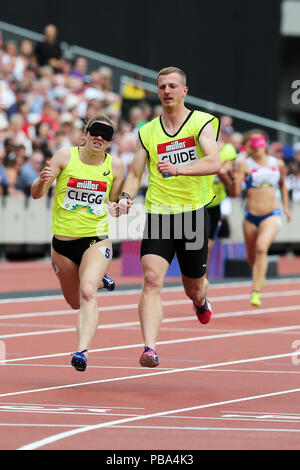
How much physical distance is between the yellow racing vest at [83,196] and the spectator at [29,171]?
13.2 meters

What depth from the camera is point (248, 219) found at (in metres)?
17.7

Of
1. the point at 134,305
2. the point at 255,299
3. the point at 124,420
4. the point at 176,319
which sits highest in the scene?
the point at 134,305

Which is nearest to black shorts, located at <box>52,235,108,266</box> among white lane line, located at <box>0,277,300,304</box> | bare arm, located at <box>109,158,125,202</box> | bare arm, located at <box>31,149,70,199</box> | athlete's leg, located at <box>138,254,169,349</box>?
bare arm, located at <box>109,158,125,202</box>

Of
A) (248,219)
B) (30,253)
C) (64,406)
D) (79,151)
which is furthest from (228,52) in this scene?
(64,406)

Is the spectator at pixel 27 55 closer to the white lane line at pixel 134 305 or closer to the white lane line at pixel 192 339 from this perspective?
the white lane line at pixel 134 305

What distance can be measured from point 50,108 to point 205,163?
1630 centimetres

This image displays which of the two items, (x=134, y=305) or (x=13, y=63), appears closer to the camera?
(x=134, y=305)

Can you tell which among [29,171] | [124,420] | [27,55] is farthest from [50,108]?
[124,420]

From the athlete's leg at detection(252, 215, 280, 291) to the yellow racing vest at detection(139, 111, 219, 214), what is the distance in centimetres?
625

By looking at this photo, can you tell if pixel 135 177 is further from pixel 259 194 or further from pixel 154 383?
pixel 259 194

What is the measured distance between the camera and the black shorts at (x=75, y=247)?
11156 millimetres

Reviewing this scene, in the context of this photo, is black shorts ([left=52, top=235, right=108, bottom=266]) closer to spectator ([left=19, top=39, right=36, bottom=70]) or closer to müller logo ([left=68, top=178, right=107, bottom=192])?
müller logo ([left=68, top=178, right=107, bottom=192])

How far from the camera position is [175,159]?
10984mm

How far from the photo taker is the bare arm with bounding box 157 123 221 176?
34.2 ft
